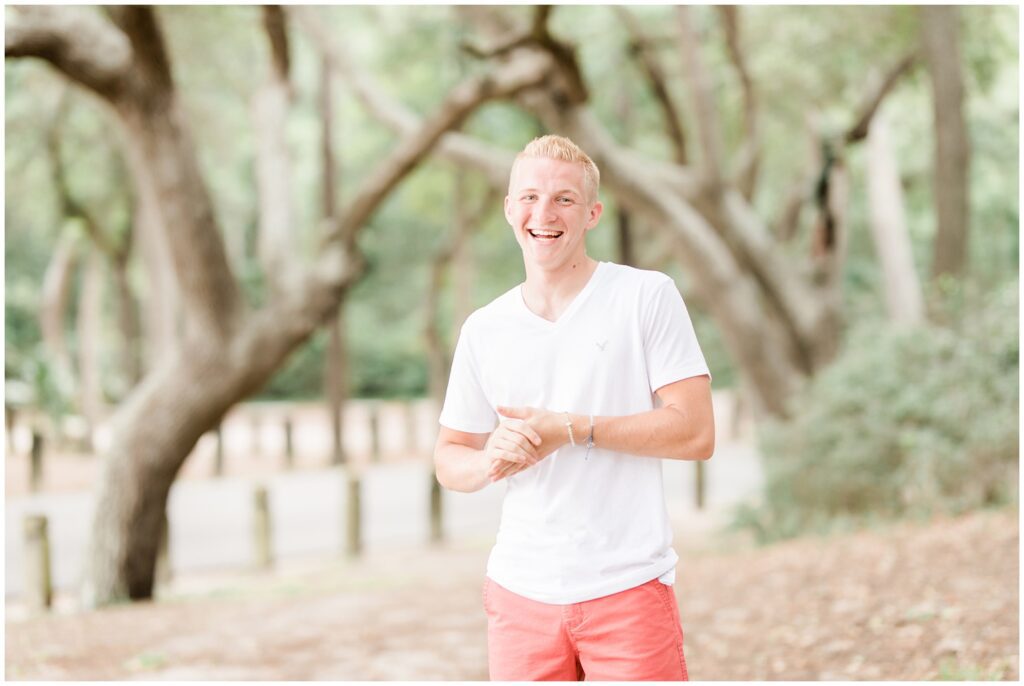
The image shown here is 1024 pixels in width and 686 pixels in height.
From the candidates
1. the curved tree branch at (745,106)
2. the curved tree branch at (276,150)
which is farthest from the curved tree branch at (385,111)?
the curved tree branch at (745,106)

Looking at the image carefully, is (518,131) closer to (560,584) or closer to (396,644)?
(396,644)

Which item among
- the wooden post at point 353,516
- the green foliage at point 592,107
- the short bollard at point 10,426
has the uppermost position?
the green foliage at point 592,107

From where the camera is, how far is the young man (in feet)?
8.05

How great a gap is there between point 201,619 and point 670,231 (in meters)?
6.41

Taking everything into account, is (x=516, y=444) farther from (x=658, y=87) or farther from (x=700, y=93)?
(x=658, y=87)

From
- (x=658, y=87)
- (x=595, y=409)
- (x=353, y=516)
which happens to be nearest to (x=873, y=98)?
(x=658, y=87)

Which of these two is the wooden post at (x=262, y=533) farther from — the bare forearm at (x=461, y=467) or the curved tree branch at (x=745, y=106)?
the bare forearm at (x=461, y=467)

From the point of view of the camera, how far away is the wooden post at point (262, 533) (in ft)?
38.1

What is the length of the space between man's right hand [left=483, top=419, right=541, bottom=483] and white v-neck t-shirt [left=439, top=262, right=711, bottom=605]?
0.44 ft

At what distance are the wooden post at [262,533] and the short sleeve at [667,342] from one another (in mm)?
9653

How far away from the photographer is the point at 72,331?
38750 millimetres

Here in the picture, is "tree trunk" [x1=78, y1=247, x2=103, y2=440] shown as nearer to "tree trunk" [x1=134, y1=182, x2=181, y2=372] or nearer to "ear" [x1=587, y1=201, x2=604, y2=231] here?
"tree trunk" [x1=134, y1=182, x2=181, y2=372]

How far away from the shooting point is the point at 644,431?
7.95ft

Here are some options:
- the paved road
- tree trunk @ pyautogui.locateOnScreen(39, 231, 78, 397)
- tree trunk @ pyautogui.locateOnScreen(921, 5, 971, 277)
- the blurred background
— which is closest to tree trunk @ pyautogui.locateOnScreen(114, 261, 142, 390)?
the blurred background
